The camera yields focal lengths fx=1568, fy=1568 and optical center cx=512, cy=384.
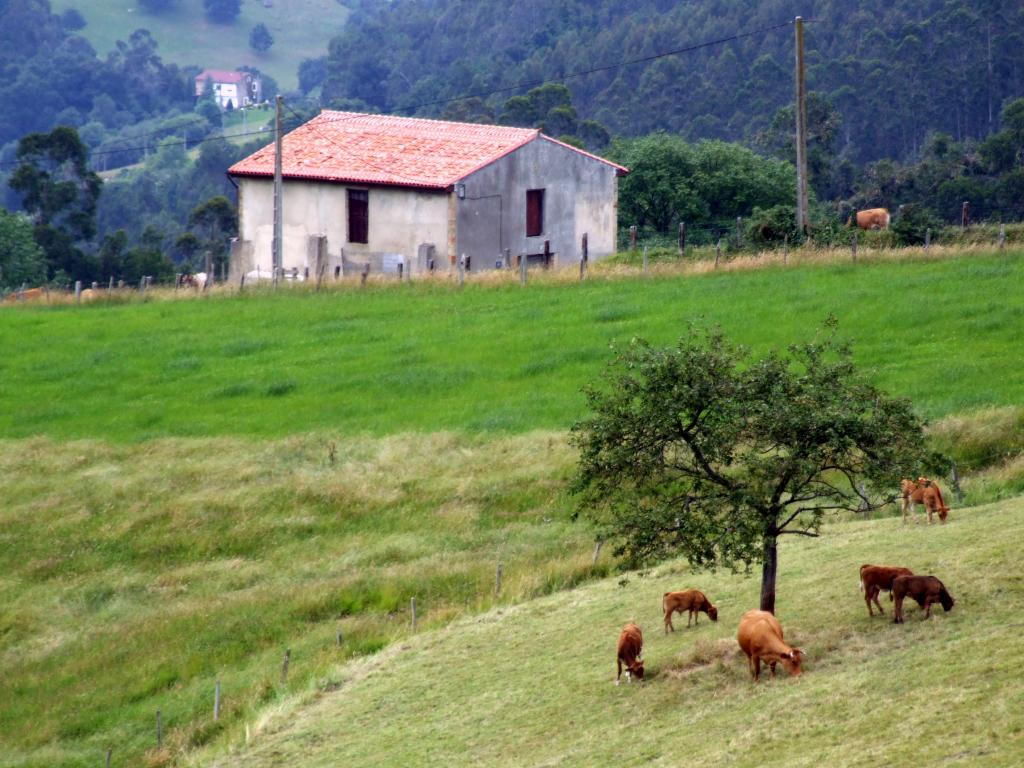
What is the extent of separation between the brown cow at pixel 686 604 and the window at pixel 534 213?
3567cm

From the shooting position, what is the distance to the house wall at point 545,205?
51.8 metres

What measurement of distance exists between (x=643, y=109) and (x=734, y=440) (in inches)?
3653

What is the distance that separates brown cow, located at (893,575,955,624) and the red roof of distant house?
115ft

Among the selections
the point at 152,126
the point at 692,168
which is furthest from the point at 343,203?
the point at 152,126

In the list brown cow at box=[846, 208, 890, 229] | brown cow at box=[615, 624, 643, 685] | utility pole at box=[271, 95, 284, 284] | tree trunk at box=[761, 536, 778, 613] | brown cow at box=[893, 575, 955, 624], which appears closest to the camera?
brown cow at box=[893, 575, 955, 624]

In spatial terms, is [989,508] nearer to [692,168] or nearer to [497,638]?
[497,638]

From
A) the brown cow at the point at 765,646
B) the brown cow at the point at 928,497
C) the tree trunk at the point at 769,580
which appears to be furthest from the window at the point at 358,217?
the brown cow at the point at 765,646

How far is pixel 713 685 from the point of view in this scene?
54.5 feet

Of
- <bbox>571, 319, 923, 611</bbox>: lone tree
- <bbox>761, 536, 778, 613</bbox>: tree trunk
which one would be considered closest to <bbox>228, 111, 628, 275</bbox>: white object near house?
<bbox>571, 319, 923, 611</bbox>: lone tree

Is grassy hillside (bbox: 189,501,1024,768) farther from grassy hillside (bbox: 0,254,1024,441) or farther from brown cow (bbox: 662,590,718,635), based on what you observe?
grassy hillside (bbox: 0,254,1024,441)

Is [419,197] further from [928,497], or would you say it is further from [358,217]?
[928,497]

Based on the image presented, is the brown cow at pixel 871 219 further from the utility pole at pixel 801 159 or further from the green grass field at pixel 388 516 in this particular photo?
the green grass field at pixel 388 516

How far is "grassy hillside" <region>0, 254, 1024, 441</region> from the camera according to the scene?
3406cm

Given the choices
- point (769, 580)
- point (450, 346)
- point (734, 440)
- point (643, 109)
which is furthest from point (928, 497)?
point (643, 109)
